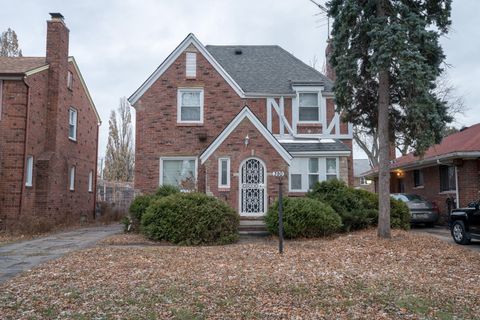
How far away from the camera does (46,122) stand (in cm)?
1777

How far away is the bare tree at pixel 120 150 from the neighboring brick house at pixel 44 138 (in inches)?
613

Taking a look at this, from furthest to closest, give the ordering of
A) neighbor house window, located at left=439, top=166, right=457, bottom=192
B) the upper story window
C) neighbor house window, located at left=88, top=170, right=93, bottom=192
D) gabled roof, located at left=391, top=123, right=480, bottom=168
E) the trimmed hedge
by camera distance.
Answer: neighbor house window, located at left=88, top=170, right=93, bottom=192, the upper story window, neighbor house window, located at left=439, top=166, right=457, bottom=192, gabled roof, located at left=391, top=123, right=480, bottom=168, the trimmed hedge

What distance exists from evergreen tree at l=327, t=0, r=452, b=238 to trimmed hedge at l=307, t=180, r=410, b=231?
194 cm

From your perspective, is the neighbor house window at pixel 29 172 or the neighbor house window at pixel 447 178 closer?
the neighbor house window at pixel 29 172

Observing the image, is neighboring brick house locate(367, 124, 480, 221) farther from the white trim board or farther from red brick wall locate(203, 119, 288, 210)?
the white trim board

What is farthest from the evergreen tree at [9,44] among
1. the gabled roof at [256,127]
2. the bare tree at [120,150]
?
the gabled roof at [256,127]

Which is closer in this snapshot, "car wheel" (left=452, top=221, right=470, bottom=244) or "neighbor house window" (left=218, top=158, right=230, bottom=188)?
"car wheel" (left=452, top=221, right=470, bottom=244)

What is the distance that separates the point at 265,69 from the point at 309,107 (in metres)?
3.53

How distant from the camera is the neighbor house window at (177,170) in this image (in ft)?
58.3

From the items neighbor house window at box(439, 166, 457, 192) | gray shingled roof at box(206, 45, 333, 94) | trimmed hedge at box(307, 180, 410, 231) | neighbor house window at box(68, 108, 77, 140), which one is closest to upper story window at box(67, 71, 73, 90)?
neighbor house window at box(68, 108, 77, 140)

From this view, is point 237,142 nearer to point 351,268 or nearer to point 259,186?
point 259,186

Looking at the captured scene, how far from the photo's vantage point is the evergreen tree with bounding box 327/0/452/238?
454 inches

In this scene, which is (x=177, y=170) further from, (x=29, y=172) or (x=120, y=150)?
(x=120, y=150)

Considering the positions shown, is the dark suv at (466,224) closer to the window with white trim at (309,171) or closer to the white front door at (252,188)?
the window with white trim at (309,171)
